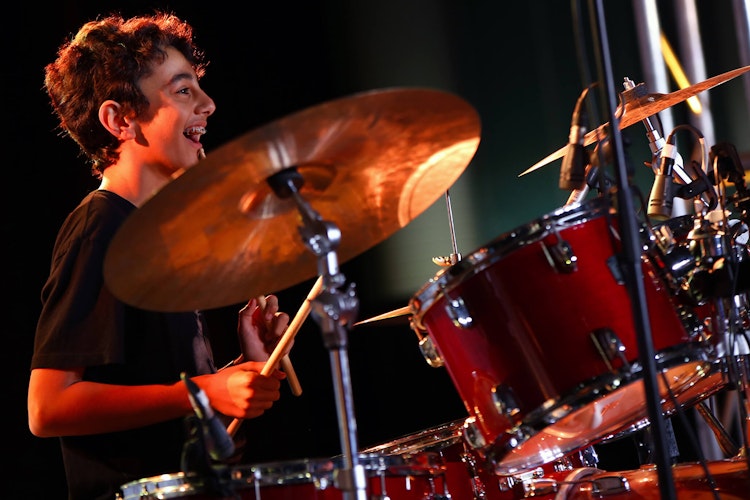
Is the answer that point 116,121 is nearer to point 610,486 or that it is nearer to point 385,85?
point 610,486

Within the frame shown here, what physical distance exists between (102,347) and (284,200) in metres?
0.55

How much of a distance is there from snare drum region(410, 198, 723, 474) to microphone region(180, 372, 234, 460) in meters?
0.58

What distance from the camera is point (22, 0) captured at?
3.26 meters

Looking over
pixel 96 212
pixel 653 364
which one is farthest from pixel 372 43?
pixel 653 364

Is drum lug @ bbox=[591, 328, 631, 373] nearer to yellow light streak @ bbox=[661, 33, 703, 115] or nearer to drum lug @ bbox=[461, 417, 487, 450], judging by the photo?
drum lug @ bbox=[461, 417, 487, 450]

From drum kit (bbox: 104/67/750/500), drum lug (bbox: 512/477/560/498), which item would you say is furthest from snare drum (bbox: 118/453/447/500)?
drum lug (bbox: 512/477/560/498)

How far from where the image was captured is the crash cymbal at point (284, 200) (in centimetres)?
151

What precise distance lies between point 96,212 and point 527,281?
103cm

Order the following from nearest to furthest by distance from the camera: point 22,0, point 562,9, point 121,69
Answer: point 121,69 → point 22,0 → point 562,9

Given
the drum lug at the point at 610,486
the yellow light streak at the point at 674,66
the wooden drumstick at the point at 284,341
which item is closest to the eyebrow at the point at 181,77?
the wooden drumstick at the point at 284,341

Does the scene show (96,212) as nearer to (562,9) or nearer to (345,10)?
(345,10)

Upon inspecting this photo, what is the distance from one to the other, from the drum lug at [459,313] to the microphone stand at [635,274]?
0.43 metres

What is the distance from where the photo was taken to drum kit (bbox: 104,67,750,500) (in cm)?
156

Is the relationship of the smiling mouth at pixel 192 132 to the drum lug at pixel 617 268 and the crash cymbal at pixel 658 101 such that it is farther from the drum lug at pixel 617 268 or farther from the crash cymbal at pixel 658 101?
the drum lug at pixel 617 268
